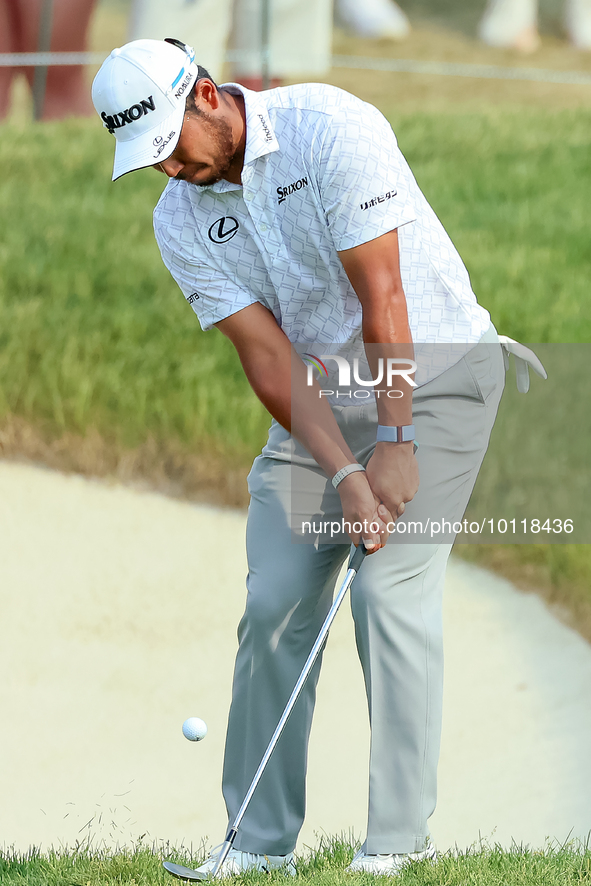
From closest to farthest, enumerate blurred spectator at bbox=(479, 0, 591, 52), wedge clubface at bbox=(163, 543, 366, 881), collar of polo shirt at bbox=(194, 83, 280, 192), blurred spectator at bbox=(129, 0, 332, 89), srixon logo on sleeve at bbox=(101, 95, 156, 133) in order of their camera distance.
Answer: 1. srixon logo on sleeve at bbox=(101, 95, 156, 133)
2. collar of polo shirt at bbox=(194, 83, 280, 192)
3. wedge clubface at bbox=(163, 543, 366, 881)
4. blurred spectator at bbox=(129, 0, 332, 89)
5. blurred spectator at bbox=(479, 0, 591, 52)

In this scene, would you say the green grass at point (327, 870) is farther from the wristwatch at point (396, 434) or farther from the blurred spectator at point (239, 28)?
the blurred spectator at point (239, 28)

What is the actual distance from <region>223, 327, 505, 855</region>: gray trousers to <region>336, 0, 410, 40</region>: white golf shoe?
61.6ft

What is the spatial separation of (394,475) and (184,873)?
3.14 feet

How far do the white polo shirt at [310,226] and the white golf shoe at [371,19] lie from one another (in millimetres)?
18693

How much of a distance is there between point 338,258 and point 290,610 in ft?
2.62

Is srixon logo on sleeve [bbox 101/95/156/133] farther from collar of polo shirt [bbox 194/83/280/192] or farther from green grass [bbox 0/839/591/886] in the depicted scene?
green grass [bbox 0/839/591/886]

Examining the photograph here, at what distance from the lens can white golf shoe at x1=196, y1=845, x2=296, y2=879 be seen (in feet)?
8.83

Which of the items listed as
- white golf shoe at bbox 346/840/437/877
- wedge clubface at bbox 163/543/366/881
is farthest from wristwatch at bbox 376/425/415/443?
white golf shoe at bbox 346/840/437/877

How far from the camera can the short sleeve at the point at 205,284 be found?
268 centimetres

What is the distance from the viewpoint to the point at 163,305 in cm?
638

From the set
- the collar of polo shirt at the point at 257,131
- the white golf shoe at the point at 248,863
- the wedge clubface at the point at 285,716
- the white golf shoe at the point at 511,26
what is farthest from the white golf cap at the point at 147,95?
the white golf shoe at the point at 511,26

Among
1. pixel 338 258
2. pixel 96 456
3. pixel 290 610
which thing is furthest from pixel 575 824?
pixel 96 456

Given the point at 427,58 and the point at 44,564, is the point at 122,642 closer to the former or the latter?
the point at 44,564

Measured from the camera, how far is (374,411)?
107 inches
